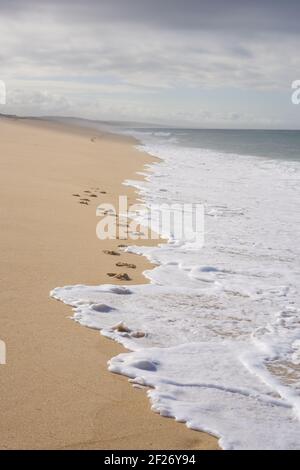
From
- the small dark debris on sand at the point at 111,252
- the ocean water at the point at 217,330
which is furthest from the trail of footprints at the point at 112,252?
the ocean water at the point at 217,330

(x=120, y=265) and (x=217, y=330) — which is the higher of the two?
(x=120, y=265)

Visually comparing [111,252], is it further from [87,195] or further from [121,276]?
[87,195]

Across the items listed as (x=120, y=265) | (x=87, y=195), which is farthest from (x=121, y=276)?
(x=87, y=195)

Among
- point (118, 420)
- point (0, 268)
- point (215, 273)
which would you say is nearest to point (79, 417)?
point (118, 420)

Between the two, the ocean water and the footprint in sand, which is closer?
the ocean water

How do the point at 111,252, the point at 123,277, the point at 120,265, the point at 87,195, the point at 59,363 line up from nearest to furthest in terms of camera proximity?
the point at 59,363
the point at 123,277
the point at 120,265
the point at 111,252
the point at 87,195

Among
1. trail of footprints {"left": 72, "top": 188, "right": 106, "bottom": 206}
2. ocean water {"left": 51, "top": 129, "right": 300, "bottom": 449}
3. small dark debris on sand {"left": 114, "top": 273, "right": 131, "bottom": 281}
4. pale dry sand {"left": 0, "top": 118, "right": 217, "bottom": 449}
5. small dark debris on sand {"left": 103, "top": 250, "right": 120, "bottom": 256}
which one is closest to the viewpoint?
pale dry sand {"left": 0, "top": 118, "right": 217, "bottom": 449}

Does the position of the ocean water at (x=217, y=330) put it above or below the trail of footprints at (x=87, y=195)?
below

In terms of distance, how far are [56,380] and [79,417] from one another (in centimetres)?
44

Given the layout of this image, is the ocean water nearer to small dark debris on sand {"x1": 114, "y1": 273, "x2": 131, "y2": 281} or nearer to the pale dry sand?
the pale dry sand

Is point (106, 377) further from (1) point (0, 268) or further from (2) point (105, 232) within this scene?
(2) point (105, 232)

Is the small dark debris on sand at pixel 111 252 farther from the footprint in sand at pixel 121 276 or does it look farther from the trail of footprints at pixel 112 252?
the footprint in sand at pixel 121 276

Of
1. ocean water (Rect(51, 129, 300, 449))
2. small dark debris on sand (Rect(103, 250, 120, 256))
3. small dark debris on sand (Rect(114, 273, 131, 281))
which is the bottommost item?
ocean water (Rect(51, 129, 300, 449))

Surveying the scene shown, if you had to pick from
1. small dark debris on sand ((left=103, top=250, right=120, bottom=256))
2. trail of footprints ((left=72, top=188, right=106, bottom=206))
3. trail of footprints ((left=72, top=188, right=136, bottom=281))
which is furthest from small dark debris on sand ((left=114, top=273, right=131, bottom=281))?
trail of footprints ((left=72, top=188, right=106, bottom=206))
